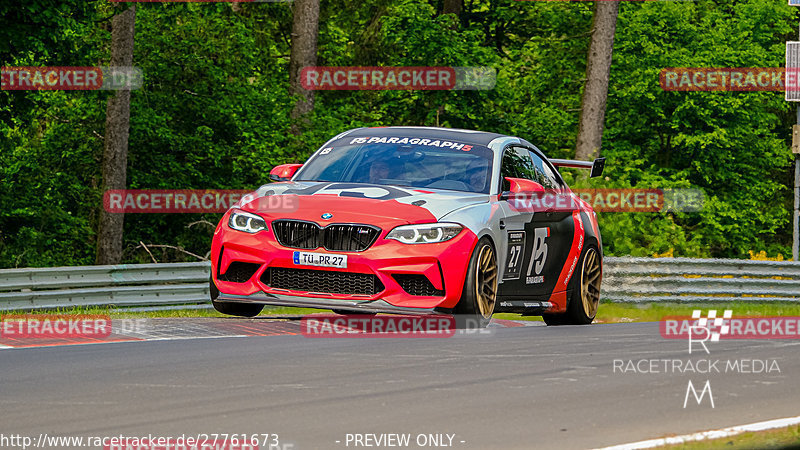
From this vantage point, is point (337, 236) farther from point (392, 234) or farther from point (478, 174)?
point (478, 174)

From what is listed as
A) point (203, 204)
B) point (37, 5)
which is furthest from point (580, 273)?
point (203, 204)

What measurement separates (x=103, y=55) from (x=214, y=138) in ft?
10.8

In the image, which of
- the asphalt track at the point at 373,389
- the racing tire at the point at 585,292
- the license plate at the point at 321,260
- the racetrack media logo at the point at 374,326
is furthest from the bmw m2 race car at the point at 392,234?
the racetrack media logo at the point at 374,326

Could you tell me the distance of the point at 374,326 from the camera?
15711 millimetres

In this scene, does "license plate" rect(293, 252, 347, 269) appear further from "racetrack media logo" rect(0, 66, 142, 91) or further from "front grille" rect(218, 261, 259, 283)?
"racetrack media logo" rect(0, 66, 142, 91)

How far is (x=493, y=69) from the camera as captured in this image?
35938 millimetres

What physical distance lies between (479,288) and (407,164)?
1.54 meters

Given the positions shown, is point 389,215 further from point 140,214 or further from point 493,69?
point 493,69

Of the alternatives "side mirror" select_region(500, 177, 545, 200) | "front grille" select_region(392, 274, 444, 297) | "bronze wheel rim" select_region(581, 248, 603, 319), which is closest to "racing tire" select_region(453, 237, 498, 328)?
"front grille" select_region(392, 274, 444, 297)

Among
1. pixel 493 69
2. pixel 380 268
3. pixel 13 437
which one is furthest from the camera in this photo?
pixel 493 69

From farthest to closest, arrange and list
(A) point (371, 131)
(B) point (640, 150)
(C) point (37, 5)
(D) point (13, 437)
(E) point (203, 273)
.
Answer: (B) point (640, 150) → (C) point (37, 5) → (E) point (203, 273) → (A) point (371, 131) → (D) point (13, 437)

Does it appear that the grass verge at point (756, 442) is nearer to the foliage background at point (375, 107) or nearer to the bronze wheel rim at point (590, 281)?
the bronze wheel rim at point (590, 281)

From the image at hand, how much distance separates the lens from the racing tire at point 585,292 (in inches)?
525

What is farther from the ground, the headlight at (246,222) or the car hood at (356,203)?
the car hood at (356,203)
